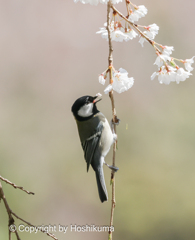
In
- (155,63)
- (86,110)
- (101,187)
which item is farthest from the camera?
(86,110)

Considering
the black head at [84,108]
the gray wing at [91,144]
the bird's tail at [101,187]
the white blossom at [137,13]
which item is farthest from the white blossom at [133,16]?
the bird's tail at [101,187]

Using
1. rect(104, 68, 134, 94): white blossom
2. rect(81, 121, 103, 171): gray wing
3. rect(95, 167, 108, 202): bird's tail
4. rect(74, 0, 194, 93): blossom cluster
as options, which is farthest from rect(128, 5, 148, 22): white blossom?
rect(95, 167, 108, 202): bird's tail

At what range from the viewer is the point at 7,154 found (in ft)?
10.1

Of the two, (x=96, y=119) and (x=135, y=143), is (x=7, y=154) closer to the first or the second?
(x=135, y=143)

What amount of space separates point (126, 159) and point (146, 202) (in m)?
0.44

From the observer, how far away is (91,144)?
4.24 feet

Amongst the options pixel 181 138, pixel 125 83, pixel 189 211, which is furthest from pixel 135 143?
pixel 125 83

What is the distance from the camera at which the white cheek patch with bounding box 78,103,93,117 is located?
126cm

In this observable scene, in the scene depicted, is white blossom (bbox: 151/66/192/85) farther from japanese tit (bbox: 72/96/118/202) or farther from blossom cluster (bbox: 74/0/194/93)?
Result: japanese tit (bbox: 72/96/118/202)

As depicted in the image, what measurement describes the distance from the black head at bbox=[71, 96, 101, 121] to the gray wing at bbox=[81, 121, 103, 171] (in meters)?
0.06

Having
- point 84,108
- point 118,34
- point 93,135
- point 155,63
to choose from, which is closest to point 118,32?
point 118,34

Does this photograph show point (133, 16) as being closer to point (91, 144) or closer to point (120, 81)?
point (120, 81)

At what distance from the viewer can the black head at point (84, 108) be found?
1211mm

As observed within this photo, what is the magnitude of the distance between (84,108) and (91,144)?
5.8 inches
